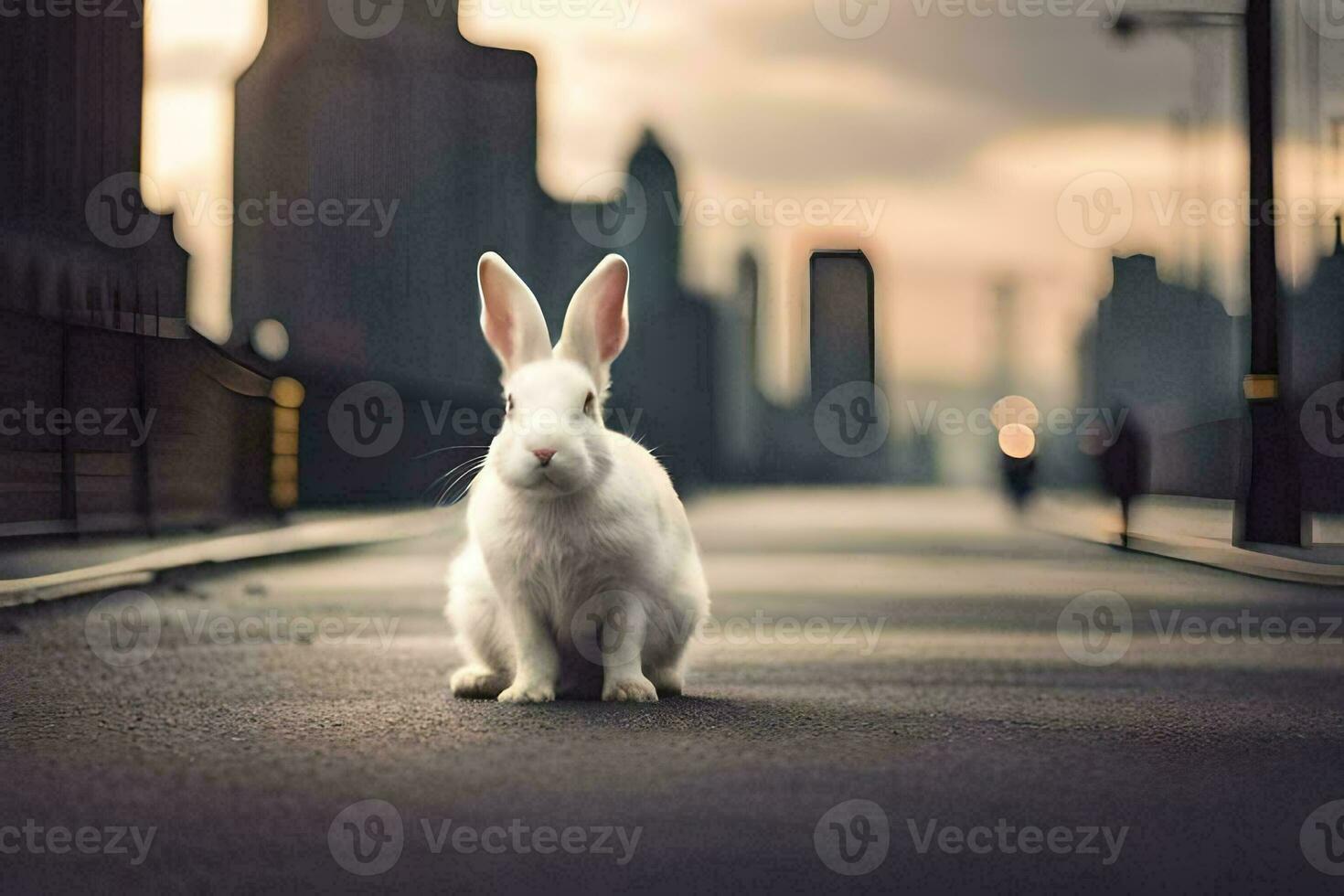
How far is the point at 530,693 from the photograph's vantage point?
237 inches

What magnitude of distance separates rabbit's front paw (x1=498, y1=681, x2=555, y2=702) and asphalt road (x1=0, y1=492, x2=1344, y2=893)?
0.09 m

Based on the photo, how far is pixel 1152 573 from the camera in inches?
598

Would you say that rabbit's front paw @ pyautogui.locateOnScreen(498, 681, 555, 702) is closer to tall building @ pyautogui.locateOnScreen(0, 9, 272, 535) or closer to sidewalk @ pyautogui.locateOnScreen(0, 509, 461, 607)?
sidewalk @ pyautogui.locateOnScreen(0, 509, 461, 607)

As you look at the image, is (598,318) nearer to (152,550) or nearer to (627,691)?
(627,691)

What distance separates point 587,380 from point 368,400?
104 feet

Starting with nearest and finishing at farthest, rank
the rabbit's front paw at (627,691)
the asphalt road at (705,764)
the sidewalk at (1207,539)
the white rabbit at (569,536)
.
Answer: the asphalt road at (705,764)
the white rabbit at (569,536)
the rabbit's front paw at (627,691)
the sidewalk at (1207,539)

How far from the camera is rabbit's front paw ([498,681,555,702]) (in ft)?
19.7

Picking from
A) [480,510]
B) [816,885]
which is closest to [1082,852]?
[816,885]

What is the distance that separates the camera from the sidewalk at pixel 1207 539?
1441 cm

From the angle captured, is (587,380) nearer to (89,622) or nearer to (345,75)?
(89,622)

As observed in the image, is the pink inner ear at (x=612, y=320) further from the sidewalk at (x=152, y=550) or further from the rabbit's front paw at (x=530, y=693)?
the sidewalk at (x=152, y=550)

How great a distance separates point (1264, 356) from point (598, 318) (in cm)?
1356

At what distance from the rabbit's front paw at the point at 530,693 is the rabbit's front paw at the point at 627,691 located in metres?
0.22

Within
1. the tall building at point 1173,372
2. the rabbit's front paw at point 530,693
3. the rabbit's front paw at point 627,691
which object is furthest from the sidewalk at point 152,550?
the tall building at point 1173,372
